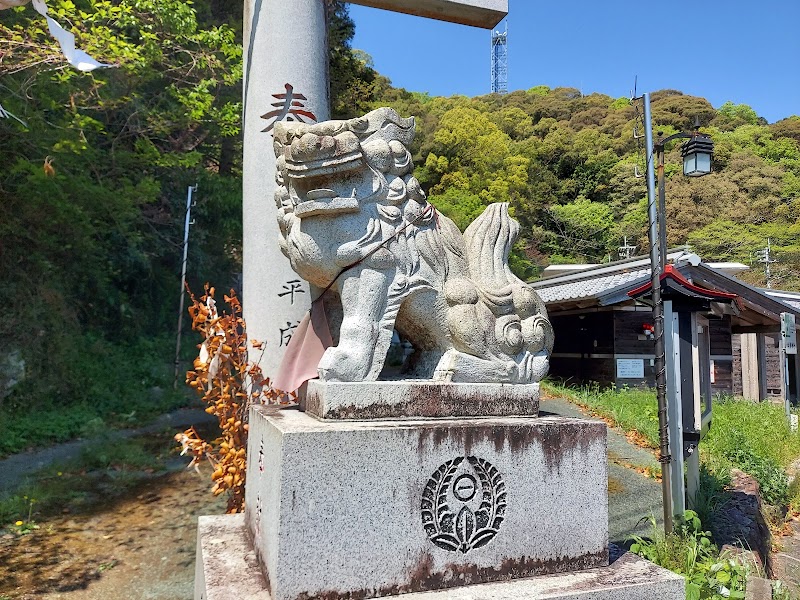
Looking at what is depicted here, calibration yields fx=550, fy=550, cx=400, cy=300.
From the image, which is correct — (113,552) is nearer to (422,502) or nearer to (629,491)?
(422,502)

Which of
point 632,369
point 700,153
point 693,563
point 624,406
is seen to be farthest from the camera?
point 632,369

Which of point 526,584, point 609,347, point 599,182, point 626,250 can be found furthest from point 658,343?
point 599,182

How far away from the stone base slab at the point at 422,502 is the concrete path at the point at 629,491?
48.0 inches

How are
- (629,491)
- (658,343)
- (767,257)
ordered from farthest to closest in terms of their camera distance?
(767,257) → (629,491) → (658,343)

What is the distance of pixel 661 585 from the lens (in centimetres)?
215

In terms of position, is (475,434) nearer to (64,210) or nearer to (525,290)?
(525,290)

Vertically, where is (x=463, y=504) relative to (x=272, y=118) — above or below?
below

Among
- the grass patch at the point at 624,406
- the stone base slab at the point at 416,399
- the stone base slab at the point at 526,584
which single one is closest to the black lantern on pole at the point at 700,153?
the grass patch at the point at 624,406

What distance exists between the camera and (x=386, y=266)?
2.30 meters

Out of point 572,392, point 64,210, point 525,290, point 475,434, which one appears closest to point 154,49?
point 64,210

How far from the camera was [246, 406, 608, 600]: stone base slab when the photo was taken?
75.0 inches

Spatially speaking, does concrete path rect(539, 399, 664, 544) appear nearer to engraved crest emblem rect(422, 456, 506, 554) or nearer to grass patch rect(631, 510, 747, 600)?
grass patch rect(631, 510, 747, 600)

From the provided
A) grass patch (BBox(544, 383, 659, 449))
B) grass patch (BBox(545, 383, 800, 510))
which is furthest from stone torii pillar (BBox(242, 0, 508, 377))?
grass patch (BBox(544, 383, 659, 449))

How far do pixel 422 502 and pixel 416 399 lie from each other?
40 centimetres
